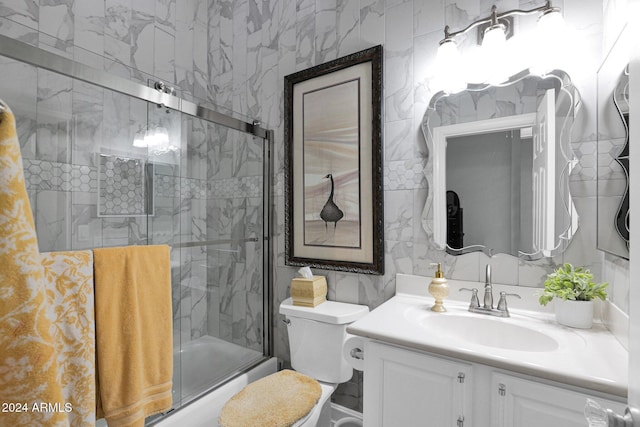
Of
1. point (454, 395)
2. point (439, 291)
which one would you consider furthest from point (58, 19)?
point (454, 395)

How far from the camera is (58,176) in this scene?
1.14 meters

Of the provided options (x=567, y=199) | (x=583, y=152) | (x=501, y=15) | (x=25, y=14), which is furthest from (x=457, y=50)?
(x=25, y=14)

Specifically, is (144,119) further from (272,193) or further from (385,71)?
(385,71)

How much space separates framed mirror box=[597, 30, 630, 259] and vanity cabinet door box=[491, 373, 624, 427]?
1.43 feet

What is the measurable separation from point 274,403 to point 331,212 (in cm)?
96

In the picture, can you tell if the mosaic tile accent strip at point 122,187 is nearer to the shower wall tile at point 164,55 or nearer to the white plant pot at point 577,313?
the shower wall tile at point 164,55

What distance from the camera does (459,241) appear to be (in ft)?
4.77

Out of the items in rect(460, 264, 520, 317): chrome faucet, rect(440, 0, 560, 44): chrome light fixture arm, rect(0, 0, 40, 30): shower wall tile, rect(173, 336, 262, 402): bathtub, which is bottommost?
rect(173, 336, 262, 402): bathtub

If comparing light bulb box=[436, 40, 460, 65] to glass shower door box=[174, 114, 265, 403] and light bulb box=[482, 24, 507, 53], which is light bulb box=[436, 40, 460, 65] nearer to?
Result: light bulb box=[482, 24, 507, 53]

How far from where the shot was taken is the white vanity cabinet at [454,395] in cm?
86

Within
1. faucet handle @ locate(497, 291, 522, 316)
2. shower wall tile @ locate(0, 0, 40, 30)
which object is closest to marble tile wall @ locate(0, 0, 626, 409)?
shower wall tile @ locate(0, 0, 40, 30)

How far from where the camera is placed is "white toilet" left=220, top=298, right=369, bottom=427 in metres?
1.57

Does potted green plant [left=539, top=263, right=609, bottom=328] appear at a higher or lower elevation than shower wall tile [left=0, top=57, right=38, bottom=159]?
lower

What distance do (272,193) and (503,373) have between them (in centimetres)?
153
